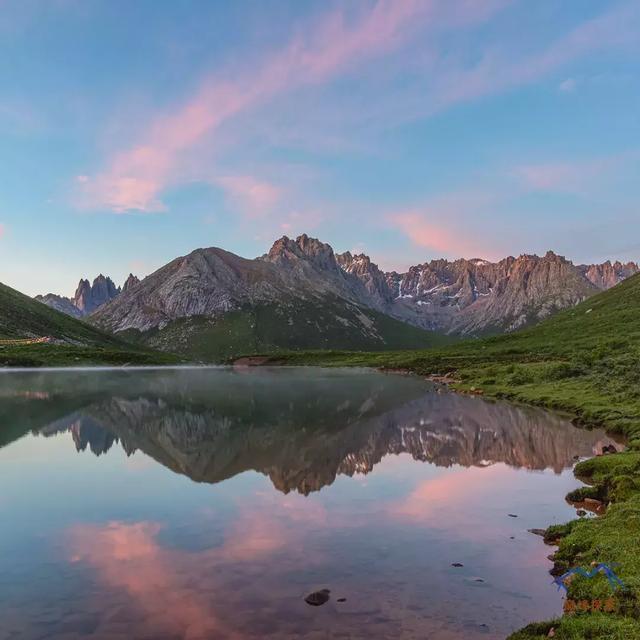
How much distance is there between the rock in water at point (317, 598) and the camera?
16875mm

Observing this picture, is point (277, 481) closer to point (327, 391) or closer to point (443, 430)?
point (443, 430)

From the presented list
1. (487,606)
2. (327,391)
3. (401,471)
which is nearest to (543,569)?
(487,606)

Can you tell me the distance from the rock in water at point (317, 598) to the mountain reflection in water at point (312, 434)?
14239 mm

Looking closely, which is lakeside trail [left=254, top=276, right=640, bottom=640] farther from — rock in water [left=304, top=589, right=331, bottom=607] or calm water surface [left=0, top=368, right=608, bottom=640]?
rock in water [left=304, top=589, right=331, bottom=607]

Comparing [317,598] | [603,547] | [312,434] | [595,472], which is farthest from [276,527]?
[312,434]

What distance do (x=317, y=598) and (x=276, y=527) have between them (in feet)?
25.5

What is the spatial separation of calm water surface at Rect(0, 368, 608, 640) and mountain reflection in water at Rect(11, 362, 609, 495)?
33 centimetres

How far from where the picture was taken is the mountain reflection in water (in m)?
39.4

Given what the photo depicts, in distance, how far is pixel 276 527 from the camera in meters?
24.6

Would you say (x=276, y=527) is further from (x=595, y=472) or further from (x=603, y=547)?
(x=595, y=472)

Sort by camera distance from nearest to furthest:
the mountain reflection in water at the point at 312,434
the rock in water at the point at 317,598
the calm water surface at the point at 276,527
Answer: the calm water surface at the point at 276,527, the rock in water at the point at 317,598, the mountain reflection in water at the point at 312,434

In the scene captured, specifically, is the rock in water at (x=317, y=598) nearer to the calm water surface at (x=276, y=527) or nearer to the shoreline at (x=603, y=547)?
the calm water surface at (x=276, y=527)

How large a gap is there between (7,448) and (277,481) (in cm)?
2550

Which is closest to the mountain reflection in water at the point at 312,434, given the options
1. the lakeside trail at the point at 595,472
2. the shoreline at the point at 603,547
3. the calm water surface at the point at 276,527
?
the calm water surface at the point at 276,527
